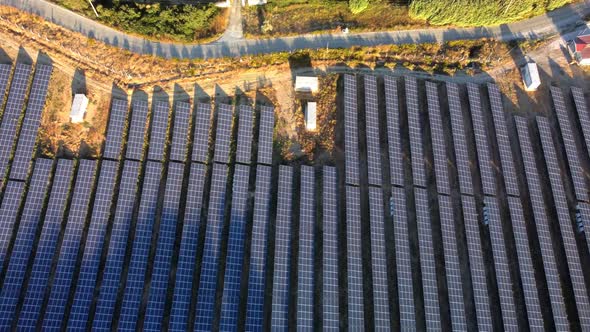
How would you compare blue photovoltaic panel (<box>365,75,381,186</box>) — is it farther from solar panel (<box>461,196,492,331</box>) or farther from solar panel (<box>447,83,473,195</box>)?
solar panel (<box>461,196,492,331</box>)

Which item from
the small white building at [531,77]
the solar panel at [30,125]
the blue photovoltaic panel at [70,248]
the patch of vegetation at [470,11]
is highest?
the patch of vegetation at [470,11]

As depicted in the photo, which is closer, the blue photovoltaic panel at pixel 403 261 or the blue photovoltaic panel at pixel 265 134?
the blue photovoltaic panel at pixel 403 261

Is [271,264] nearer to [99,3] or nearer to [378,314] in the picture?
[378,314]

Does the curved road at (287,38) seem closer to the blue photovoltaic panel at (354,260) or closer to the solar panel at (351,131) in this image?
the solar panel at (351,131)

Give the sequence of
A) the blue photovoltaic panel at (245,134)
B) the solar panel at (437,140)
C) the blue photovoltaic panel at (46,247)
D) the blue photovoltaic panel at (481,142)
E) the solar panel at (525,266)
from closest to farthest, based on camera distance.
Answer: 1. the blue photovoltaic panel at (46,247)
2. the solar panel at (525,266)
3. the blue photovoltaic panel at (245,134)
4. the solar panel at (437,140)
5. the blue photovoltaic panel at (481,142)

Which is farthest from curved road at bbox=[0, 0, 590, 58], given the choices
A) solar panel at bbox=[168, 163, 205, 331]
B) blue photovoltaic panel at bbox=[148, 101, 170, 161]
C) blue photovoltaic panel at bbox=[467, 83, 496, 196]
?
solar panel at bbox=[168, 163, 205, 331]

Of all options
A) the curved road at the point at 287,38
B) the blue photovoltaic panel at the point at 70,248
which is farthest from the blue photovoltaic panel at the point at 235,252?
the curved road at the point at 287,38

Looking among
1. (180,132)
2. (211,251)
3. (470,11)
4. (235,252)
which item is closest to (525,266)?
(235,252)
